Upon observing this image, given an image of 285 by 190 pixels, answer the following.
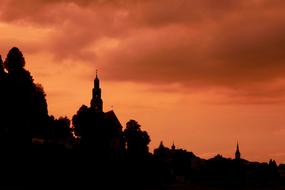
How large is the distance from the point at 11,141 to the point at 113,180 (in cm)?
1863

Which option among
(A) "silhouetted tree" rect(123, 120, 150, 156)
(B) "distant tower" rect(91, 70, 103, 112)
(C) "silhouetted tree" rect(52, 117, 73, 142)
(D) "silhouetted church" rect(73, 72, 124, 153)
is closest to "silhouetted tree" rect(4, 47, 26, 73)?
(D) "silhouetted church" rect(73, 72, 124, 153)

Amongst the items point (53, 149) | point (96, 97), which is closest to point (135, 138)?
point (96, 97)

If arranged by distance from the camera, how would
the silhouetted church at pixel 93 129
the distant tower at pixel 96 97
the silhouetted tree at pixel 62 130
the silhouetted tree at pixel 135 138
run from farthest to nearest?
1. the distant tower at pixel 96 97
2. the silhouetted tree at pixel 135 138
3. the silhouetted tree at pixel 62 130
4. the silhouetted church at pixel 93 129

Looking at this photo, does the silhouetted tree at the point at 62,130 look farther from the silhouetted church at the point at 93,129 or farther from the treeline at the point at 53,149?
the silhouetted church at the point at 93,129

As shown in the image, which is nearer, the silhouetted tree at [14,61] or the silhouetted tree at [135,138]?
the silhouetted tree at [14,61]

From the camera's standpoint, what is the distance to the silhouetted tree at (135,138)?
134125 millimetres

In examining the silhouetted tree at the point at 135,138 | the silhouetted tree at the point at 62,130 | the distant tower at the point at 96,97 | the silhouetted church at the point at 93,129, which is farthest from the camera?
the distant tower at the point at 96,97

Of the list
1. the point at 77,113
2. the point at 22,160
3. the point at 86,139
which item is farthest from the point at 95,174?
the point at 77,113

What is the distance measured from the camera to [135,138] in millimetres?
137375

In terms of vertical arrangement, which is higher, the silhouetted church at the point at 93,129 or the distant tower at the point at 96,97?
the distant tower at the point at 96,97

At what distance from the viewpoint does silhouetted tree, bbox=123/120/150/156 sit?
134 meters

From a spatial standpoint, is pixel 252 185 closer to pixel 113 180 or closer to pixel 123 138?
pixel 123 138

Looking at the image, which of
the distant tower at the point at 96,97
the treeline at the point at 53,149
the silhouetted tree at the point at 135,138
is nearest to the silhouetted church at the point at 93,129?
the treeline at the point at 53,149

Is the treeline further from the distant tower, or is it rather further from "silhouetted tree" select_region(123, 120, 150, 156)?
the distant tower
